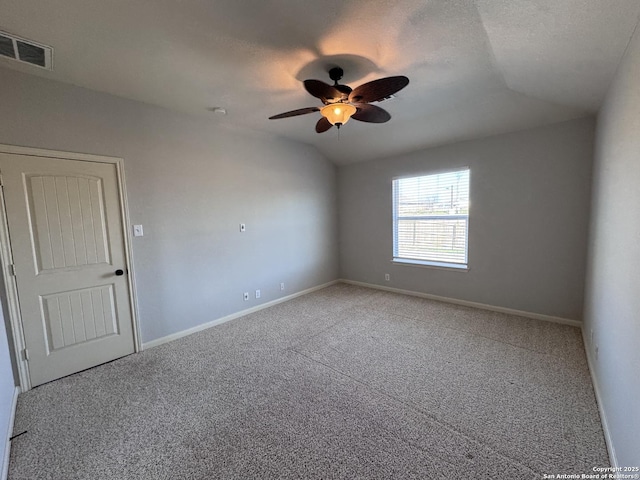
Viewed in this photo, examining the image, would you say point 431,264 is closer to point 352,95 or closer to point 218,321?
point 352,95

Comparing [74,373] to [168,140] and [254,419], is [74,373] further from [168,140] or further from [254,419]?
[168,140]

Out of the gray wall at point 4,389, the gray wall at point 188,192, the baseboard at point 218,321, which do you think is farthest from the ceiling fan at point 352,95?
the baseboard at point 218,321

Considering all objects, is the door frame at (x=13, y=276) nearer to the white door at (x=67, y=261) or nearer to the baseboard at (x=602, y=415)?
the white door at (x=67, y=261)

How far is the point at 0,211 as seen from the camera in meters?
2.15

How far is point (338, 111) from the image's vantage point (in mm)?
2141

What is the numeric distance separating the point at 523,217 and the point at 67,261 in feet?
16.5

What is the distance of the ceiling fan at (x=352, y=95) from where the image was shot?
1.83 metres

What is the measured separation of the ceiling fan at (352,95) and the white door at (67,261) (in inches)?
77.6

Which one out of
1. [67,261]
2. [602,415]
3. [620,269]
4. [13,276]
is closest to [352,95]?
[620,269]

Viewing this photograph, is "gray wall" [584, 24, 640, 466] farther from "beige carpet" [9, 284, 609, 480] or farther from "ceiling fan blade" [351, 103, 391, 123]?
"ceiling fan blade" [351, 103, 391, 123]

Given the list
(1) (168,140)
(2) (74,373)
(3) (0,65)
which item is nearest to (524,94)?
(1) (168,140)

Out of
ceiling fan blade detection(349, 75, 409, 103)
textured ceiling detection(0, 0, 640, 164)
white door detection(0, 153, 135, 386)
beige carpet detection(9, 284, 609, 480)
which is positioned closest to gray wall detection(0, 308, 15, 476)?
beige carpet detection(9, 284, 609, 480)

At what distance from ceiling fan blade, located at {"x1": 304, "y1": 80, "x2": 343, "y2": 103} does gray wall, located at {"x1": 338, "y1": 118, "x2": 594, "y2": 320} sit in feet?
8.58

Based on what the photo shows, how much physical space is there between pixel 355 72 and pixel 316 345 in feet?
8.83
